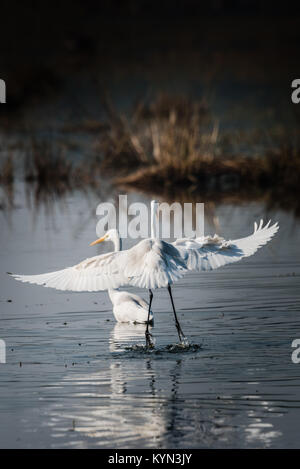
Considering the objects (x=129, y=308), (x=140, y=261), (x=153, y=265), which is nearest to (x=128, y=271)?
(x=140, y=261)

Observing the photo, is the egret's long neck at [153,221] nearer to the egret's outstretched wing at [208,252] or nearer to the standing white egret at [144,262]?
the standing white egret at [144,262]

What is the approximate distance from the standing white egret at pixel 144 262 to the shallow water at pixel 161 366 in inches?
20.0

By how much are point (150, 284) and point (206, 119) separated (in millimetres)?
16228

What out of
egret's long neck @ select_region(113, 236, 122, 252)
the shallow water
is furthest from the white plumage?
egret's long neck @ select_region(113, 236, 122, 252)

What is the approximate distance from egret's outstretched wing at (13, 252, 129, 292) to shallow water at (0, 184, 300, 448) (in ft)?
1.57

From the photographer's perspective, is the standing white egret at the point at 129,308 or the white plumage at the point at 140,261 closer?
the white plumage at the point at 140,261

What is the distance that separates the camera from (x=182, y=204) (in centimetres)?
2103

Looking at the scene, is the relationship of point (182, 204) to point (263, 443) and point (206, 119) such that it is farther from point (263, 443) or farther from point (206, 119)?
point (263, 443)

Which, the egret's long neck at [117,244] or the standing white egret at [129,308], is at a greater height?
the egret's long neck at [117,244]

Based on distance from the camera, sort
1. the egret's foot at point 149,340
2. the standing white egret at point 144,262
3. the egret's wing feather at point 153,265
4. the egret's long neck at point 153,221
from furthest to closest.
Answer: the egret's long neck at point 153,221 → the egret's foot at point 149,340 → the standing white egret at point 144,262 → the egret's wing feather at point 153,265

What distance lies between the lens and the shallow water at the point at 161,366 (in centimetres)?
752

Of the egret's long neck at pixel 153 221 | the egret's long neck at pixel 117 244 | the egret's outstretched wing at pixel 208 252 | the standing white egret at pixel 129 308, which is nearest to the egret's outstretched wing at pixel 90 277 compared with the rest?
the egret's long neck at pixel 153 221

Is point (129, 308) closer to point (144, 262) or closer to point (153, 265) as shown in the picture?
point (144, 262)

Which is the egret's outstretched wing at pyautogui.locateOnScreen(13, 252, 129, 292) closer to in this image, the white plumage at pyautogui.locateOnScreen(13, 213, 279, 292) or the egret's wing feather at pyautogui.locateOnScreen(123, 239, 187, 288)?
the white plumage at pyautogui.locateOnScreen(13, 213, 279, 292)
